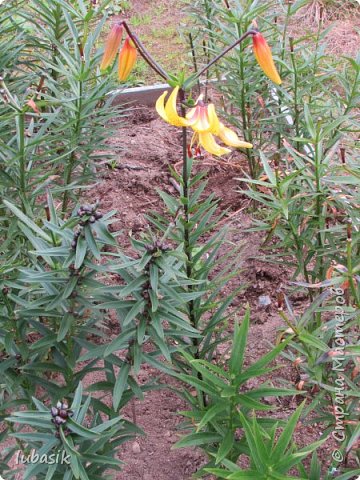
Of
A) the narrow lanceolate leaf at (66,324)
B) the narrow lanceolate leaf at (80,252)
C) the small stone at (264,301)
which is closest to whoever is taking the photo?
the narrow lanceolate leaf at (80,252)

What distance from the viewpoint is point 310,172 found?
1.44m

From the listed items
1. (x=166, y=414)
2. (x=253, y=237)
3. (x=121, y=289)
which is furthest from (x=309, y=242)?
(x=253, y=237)

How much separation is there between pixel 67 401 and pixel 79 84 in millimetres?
811

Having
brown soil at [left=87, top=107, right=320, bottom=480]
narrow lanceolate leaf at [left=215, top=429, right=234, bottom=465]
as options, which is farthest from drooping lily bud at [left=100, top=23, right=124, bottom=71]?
narrow lanceolate leaf at [left=215, top=429, right=234, bottom=465]

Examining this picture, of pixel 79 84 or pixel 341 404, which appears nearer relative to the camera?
pixel 341 404

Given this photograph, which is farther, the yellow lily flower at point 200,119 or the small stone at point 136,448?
the small stone at point 136,448

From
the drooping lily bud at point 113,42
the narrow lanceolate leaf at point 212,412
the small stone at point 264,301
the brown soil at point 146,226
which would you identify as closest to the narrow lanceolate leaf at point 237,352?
the narrow lanceolate leaf at point 212,412

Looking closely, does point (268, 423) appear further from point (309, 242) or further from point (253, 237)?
point (253, 237)

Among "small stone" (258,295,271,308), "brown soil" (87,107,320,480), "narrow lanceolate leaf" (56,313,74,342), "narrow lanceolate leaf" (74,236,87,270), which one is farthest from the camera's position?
"small stone" (258,295,271,308)

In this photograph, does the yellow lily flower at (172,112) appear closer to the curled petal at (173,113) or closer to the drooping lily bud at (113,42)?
the curled petal at (173,113)

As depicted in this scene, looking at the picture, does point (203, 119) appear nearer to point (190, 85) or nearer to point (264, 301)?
point (190, 85)

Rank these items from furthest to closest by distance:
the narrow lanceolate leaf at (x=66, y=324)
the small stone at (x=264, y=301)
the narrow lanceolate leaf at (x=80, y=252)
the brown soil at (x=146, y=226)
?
the small stone at (x=264, y=301) → the brown soil at (x=146, y=226) → the narrow lanceolate leaf at (x=66, y=324) → the narrow lanceolate leaf at (x=80, y=252)

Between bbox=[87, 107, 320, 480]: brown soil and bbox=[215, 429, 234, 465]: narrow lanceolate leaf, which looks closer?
bbox=[215, 429, 234, 465]: narrow lanceolate leaf

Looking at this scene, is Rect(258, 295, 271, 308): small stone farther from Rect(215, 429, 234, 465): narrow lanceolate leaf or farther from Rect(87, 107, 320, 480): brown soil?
Rect(215, 429, 234, 465): narrow lanceolate leaf
